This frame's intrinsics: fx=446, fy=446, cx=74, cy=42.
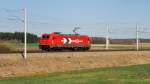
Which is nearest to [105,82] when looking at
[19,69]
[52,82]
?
[52,82]

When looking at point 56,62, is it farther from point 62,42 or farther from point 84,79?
point 62,42

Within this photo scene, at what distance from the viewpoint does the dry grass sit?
3455 centimetres

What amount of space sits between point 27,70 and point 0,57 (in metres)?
2.98

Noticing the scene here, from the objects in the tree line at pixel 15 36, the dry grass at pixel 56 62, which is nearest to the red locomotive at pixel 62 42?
the dry grass at pixel 56 62

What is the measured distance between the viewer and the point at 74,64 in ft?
134

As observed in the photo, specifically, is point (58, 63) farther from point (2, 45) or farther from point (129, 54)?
point (2, 45)

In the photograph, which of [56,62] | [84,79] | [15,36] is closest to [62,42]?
[56,62]

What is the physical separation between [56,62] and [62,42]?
23316mm

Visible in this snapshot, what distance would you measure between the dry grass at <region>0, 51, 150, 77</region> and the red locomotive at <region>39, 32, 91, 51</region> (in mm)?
11793

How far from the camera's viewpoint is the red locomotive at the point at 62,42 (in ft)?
201

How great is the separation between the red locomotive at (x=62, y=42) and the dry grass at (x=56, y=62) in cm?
1179

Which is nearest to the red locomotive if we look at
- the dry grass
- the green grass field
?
the dry grass

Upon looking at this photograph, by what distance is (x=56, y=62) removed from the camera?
39.5 meters

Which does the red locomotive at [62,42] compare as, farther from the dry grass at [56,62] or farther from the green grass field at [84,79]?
the green grass field at [84,79]
